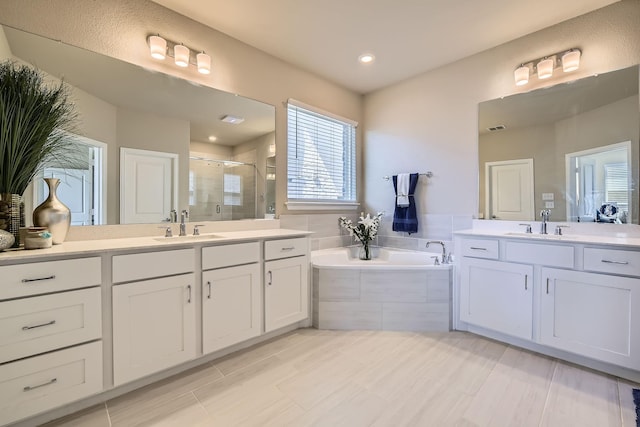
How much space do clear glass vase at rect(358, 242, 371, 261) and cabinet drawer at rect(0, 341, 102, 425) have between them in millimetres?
2481

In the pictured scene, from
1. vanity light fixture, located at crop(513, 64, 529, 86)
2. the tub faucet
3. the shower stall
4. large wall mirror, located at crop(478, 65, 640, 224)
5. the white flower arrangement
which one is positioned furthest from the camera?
the white flower arrangement

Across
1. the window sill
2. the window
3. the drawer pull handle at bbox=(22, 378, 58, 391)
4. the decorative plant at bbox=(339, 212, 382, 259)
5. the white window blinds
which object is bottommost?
the drawer pull handle at bbox=(22, 378, 58, 391)

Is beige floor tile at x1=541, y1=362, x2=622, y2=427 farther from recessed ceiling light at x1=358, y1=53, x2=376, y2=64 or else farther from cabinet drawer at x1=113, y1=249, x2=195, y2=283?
recessed ceiling light at x1=358, y1=53, x2=376, y2=64

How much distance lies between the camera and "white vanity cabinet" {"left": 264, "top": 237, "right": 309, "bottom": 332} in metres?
2.24

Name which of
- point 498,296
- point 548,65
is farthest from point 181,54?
point 498,296

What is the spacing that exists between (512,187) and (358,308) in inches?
70.4

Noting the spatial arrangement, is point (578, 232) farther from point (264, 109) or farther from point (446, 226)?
point (264, 109)

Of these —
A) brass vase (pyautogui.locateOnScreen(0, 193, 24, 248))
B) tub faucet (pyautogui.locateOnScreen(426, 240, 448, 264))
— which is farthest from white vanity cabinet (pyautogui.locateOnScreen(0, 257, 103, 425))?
tub faucet (pyautogui.locateOnScreen(426, 240, 448, 264))

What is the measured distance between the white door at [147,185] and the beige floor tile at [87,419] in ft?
3.65

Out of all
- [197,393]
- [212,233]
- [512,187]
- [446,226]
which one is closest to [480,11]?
[512,187]

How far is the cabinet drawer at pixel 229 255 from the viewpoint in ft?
6.28

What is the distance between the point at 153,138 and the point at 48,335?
4.57 feet

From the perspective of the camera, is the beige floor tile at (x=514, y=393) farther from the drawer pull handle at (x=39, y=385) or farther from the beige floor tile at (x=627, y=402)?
the drawer pull handle at (x=39, y=385)

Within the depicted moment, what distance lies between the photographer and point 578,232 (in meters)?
2.30
